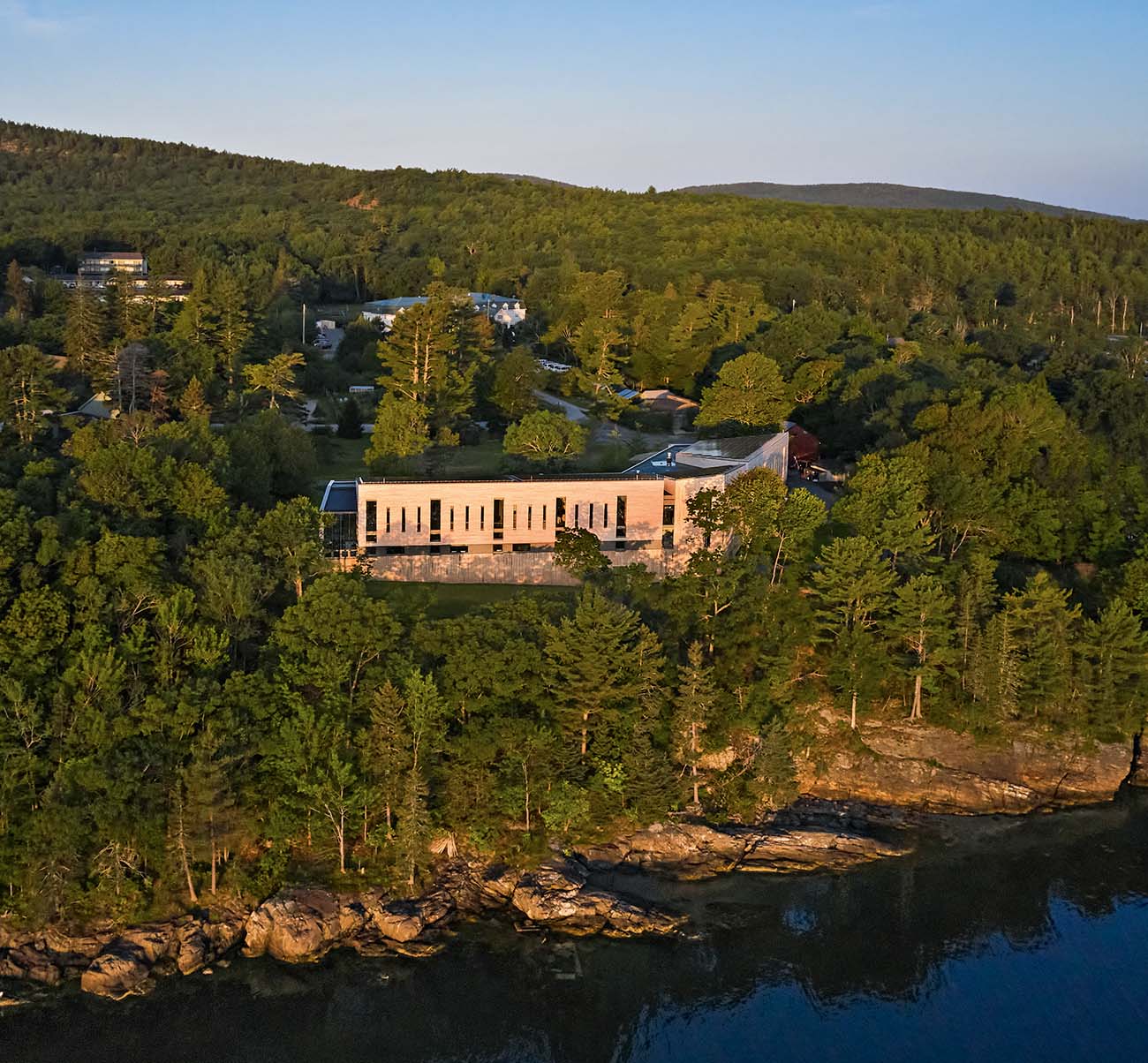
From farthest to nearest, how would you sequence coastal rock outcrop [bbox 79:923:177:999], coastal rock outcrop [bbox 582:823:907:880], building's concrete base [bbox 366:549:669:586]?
building's concrete base [bbox 366:549:669:586], coastal rock outcrop [bbox 582:823:907:880], coastal rock outcrop [bbox 79:923:177:999]

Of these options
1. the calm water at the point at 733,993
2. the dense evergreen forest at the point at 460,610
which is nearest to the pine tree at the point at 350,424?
the dense evergreen forest at the point at 460,610

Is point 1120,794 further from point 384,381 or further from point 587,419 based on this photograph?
point 384,381

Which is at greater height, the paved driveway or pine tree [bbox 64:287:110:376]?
pine tree [bbox 64:287:110:376]

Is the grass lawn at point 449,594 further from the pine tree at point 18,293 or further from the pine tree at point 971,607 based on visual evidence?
the pine tree at point 18,293

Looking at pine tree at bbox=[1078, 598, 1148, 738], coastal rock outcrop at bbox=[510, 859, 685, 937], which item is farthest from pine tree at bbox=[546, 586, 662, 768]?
pine tree at bbox=[1078, 598, 1148, 738]

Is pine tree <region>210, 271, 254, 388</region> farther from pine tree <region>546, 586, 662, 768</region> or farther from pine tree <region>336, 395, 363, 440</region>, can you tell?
pine tree <region>546, 586, 662, 768</region>

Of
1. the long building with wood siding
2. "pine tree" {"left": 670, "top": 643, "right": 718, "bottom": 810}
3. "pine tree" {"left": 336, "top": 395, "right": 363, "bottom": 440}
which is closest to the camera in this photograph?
"pine tree" {"left": 670, "top": 643, "right": 718, "bottom": 810}

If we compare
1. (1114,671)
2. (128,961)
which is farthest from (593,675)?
(1114,671)
